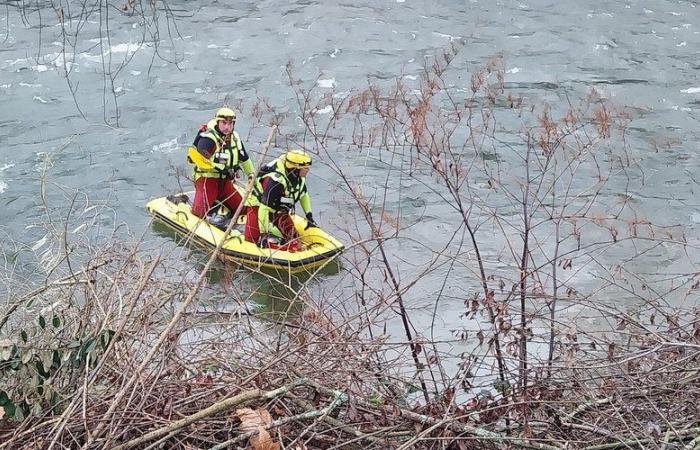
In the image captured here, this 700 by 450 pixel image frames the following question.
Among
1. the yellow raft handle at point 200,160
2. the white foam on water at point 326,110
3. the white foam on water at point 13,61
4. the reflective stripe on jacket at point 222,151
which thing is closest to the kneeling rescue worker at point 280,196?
the reflective stripe on jacket at point 222,151

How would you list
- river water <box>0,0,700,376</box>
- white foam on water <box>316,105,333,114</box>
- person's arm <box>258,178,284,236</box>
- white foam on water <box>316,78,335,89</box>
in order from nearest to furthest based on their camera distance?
1. person's arm <box>258,178,284,236</box>
2. river water <box>0,0,700,376</box>
3. white foam on water <box>316,105,333,114</box>
4. white foam on water <box>316,78,335,89</box>

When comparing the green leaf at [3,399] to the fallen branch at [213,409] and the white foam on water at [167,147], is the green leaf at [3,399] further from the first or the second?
the white foam on water at [167,147]

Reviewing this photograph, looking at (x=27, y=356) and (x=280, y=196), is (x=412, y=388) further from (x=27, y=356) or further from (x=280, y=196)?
(x=280, y=196)

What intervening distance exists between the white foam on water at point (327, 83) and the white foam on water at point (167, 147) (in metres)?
2.61

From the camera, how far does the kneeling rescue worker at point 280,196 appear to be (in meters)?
9.29

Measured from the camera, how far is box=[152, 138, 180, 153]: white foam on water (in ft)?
43.0

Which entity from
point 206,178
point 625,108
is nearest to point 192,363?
point 206,178

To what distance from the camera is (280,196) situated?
947cm

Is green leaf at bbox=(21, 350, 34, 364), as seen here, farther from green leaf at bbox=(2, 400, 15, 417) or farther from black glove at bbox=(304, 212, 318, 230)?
black glove at bbox=(304, 212, 318, 230)

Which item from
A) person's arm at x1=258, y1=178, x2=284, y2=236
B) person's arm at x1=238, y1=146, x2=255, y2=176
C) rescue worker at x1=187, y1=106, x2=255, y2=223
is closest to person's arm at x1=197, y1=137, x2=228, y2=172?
rescue worker at x1=187, y1=106, x2=255, y2=223

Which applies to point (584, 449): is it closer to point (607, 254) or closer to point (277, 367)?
point (277, 367)

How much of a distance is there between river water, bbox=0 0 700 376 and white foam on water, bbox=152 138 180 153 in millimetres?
27

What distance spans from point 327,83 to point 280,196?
5707mm

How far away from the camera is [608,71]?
1519 centimetres
